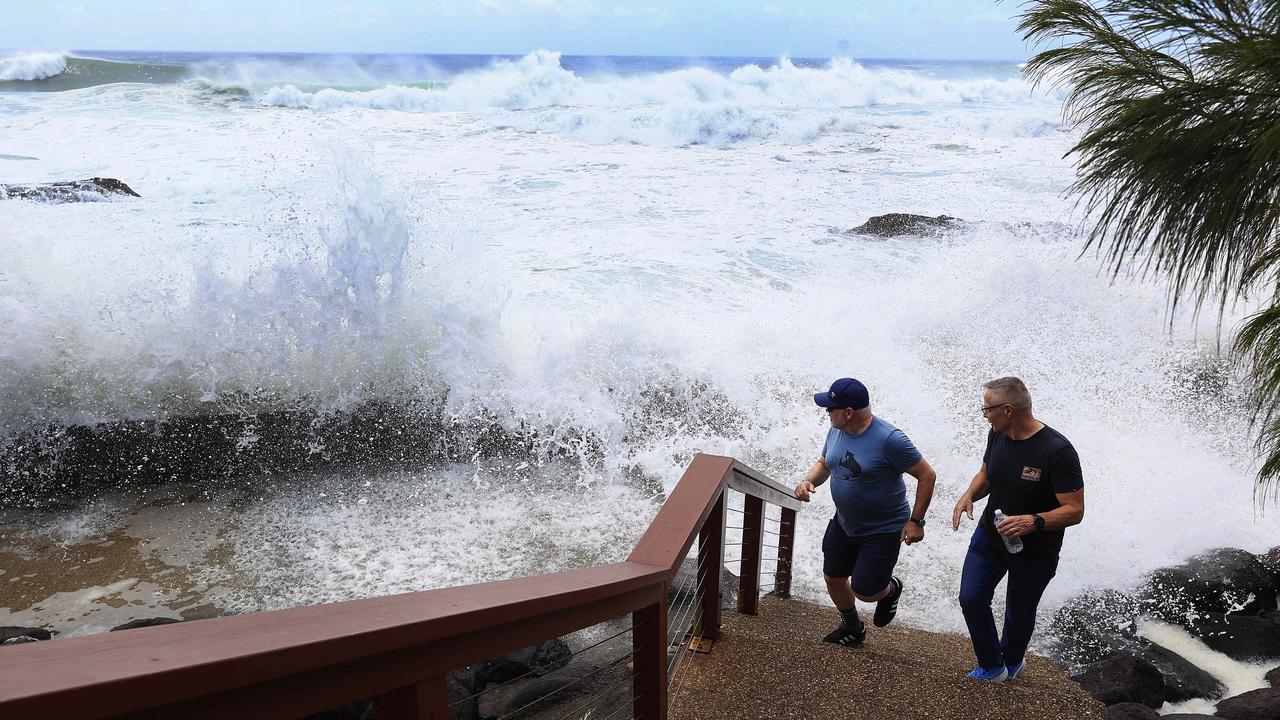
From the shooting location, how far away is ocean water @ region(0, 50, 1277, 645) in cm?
807

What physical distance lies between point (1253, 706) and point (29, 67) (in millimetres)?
50045

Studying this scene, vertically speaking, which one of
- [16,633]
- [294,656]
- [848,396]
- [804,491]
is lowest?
[16,633]

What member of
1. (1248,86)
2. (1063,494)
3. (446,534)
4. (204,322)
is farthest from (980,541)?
(204,322)

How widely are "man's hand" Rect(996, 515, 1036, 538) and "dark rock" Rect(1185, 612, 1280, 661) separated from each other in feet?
10.9

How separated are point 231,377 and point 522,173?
1698 cm

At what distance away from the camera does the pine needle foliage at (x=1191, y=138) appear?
326 centimetres

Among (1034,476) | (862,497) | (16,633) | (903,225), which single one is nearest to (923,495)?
(862,497)

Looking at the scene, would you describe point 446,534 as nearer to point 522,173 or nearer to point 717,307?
point 717,307

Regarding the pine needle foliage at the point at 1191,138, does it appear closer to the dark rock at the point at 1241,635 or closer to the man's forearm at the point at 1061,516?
the man's forearm at the point at 1061,516

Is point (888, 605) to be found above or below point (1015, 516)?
below

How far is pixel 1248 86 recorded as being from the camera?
128 inches

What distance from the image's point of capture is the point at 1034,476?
14.5ft

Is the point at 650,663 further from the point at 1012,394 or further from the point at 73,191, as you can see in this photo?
the point at 73,191

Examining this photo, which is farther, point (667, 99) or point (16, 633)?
point (667, 99)
